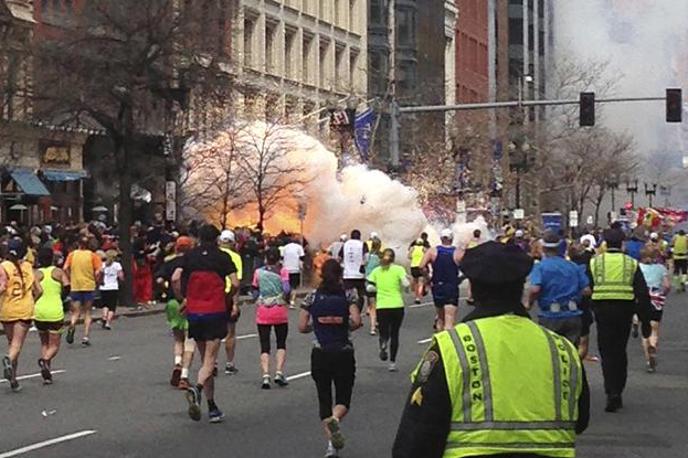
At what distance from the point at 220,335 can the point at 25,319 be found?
3625 mm

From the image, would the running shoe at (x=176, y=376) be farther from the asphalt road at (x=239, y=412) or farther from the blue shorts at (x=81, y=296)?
the blue shorts at (x=81, y=296)

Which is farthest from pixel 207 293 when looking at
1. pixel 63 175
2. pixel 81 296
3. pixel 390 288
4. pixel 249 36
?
pixel 249 36

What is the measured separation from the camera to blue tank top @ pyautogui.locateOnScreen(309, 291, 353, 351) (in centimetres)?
1256

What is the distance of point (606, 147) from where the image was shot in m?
81.6

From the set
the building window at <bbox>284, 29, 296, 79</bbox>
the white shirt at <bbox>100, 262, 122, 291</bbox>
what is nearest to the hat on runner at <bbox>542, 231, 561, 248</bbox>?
the white shirt at <bbox>100, 262, 122, 291</bbox>

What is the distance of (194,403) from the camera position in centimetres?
1405

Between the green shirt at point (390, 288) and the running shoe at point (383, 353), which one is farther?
the running shoe at point (383, 353)

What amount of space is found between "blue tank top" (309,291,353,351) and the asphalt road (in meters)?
0.86

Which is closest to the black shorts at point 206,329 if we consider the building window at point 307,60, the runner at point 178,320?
the runner at point 178,320

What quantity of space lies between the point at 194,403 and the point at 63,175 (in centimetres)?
3425

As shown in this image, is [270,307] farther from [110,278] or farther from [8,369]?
[110,278]

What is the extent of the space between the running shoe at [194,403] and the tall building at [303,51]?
41945mm

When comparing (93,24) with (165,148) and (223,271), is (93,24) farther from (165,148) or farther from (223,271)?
(223,271)

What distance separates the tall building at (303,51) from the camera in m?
63.1
